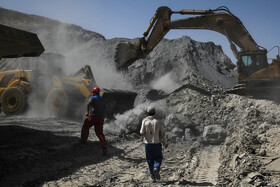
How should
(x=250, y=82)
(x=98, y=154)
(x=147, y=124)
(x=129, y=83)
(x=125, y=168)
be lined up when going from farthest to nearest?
(x=129, y=83) < (x=250, y=82) < (x=98, y=154) < (x=125, y=168) < (x=147, y=124)

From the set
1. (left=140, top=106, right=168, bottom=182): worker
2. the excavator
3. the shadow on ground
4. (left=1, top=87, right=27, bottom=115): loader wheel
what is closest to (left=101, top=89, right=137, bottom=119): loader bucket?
the excavator

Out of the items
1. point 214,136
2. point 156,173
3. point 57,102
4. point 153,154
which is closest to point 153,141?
point 153,154

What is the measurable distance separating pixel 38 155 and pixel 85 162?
105cm

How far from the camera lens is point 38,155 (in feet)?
18.6

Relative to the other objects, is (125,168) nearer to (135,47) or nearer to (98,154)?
(98,154)

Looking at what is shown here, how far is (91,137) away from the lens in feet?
26.1

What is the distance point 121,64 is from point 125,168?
7469 mm

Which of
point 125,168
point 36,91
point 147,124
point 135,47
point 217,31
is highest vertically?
point 217,31

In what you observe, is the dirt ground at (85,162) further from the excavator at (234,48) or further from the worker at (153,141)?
the excavator at (234,48)

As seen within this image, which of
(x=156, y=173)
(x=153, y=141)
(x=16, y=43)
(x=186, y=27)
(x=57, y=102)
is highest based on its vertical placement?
(x=186, y=27)

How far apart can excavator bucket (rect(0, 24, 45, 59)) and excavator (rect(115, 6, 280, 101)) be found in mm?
6274

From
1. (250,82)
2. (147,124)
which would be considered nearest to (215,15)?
(250,82)

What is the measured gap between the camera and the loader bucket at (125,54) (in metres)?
12.0

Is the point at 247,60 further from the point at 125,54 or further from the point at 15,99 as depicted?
the point at 15,99
